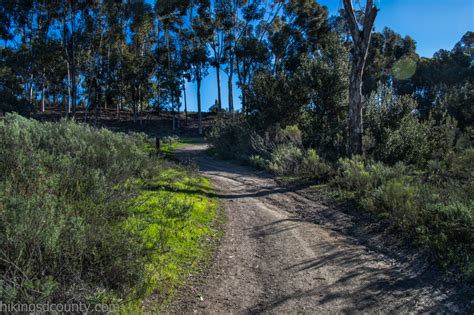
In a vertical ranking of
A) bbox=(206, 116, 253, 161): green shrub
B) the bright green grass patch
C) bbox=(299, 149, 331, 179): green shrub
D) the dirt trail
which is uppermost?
bbox=(206, 116, 253, 161): green shrub

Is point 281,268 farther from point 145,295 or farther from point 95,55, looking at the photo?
point 95,55

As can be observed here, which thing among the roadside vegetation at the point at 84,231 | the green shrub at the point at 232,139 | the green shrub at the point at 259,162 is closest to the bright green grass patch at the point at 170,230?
the roadside vegetation at the point at 84,231

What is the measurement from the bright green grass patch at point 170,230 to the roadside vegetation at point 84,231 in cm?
2

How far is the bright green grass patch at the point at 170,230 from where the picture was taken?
147 inches

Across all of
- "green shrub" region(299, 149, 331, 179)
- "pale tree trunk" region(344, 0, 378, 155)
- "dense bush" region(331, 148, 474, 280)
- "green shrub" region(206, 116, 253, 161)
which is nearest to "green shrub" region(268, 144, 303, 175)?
"green shrub" region(299, 149, 331, 179)

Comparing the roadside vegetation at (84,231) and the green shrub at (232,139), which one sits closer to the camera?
the roadside vegetation at (84,231)

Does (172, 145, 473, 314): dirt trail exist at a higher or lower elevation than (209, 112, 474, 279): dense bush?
lower

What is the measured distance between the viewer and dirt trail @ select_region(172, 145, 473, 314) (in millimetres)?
3420

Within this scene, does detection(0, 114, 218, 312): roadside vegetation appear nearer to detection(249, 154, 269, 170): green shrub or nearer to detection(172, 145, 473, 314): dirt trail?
detection(172, 145, 473, 314): dirt trail

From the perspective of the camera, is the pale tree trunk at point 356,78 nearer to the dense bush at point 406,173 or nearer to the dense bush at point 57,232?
the dense bush at point 406,173

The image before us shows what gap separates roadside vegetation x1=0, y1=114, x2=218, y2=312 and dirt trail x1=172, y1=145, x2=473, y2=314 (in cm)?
50

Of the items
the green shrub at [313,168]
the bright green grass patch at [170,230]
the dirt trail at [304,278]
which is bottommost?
the dirt trail at [304,278]

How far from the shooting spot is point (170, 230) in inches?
195

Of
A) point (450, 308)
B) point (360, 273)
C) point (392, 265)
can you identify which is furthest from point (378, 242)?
point (450, 308)
